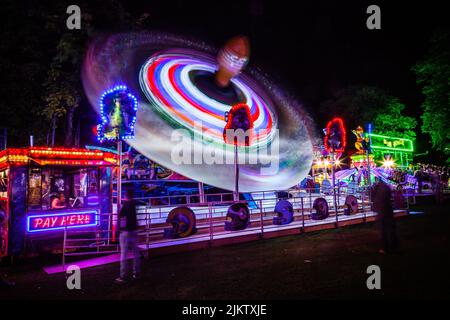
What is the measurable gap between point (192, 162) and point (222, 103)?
413cm

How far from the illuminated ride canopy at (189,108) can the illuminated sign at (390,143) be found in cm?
1672

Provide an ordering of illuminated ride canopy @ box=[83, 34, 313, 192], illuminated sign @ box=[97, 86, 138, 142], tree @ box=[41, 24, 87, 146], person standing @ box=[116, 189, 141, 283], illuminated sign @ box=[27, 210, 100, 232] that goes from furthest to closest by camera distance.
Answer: tree @ box=[41, 24, 87, 146] → illuminated ride canopy @ box=[83, 34, 313, 192] → illuminated sign @ box=[97, 86, 138, 142] → illuminated sign @ box=[27, 210, 100, 232] → person standing @ box=[116, 189, 141, 283]

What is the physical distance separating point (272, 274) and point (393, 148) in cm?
3496

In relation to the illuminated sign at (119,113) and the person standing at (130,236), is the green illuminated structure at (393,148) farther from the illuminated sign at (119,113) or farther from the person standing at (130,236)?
the person standing at (130,236)

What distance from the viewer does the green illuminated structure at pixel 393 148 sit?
118ft

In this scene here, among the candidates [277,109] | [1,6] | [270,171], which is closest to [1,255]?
[1,6]

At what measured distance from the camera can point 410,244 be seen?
10.1 m

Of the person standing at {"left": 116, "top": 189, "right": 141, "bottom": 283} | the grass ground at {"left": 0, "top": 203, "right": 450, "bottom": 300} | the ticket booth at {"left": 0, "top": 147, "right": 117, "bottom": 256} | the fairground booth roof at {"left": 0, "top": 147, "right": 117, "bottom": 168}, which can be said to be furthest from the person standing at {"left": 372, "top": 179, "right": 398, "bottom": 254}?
the fairground booth roof at {"left": 0, "top": 147, "right": 117, "bottom": 168}

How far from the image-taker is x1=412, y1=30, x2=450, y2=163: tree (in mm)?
26562

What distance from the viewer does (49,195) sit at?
12383 mm

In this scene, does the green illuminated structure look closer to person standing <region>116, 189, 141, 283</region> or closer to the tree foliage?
the tree foliage

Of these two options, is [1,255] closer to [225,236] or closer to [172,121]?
[225,236]

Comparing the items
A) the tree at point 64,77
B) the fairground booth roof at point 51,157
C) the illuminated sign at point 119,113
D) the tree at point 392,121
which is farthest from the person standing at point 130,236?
the tree at point 392,121
